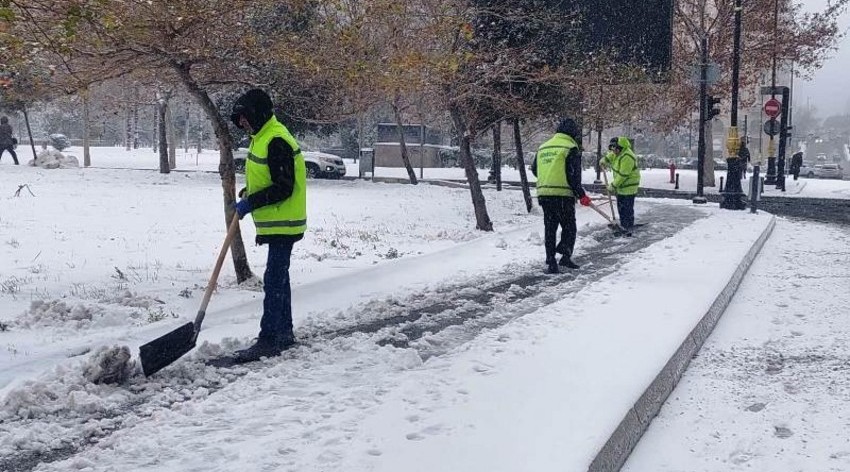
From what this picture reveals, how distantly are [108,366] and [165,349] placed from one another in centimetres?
35

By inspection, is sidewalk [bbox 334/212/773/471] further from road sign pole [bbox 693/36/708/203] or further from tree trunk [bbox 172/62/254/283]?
road sign pole [bbox 693/36/708/203]

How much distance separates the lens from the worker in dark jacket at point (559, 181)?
8.87m

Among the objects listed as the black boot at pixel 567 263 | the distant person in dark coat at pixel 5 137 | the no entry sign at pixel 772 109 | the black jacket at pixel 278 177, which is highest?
the no entry sign at pixel 772 109

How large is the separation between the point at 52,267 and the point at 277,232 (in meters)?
4.81

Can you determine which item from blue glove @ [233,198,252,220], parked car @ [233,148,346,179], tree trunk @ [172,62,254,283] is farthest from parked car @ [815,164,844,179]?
blue glove @ [233,198,252,220]

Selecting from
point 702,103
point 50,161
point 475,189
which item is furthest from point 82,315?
point 50,161

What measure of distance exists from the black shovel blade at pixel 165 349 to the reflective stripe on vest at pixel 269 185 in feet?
2.86

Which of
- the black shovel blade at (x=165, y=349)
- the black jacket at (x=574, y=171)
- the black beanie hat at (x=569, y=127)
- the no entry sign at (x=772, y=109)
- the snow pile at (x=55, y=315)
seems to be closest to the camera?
the black shovel blade at (x=165, y=349)

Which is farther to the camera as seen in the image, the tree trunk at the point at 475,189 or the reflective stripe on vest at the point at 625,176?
the tree trunk at the point at 475,189

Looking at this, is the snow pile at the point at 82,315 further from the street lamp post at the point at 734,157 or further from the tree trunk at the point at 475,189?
the street lamp post at the point at 734,157

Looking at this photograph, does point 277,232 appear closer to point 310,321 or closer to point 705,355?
point 310,321

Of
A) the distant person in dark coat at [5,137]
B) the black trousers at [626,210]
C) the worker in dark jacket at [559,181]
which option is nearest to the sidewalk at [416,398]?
the worker in dark jacket at [559,181]

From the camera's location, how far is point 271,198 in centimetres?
515

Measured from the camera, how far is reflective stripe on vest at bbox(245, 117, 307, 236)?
5223mm
